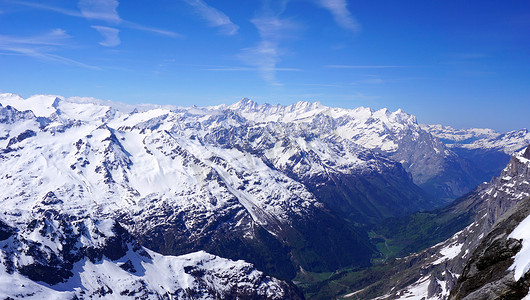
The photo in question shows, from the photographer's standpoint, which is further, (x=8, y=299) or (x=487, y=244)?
(x=8, y=299)

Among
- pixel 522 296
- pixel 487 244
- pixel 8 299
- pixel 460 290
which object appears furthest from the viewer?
pixel 8 299

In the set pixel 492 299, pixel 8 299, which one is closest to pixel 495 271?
pixel 492 299

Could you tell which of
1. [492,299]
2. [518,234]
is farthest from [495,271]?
[492,299]

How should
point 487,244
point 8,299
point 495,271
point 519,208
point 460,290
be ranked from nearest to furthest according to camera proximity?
point 495,271 → point 460,290 → point 487,244 → point 519,208 → point 8,299

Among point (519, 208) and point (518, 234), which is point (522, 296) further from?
point (519, 208)

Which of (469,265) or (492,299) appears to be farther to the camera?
(469,265)

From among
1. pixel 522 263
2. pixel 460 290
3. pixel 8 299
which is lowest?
pixel 460 290

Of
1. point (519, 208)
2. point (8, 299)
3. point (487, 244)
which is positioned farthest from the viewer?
point (8, 299)

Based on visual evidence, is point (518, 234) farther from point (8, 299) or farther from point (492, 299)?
point (8, 299)

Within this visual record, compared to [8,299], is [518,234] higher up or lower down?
lower down
